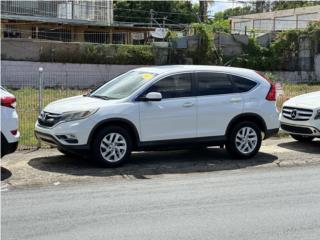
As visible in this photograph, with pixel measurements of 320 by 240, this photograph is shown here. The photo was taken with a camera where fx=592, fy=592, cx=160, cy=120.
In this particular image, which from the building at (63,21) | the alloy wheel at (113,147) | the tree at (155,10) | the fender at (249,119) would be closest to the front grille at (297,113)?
the fender at (249,119)

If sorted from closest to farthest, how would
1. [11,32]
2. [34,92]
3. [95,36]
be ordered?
[34,92]
[11,32]
[95,36]

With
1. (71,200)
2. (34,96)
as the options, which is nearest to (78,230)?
(71,200)

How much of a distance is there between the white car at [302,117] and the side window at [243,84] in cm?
163

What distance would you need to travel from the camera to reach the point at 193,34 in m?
30.1

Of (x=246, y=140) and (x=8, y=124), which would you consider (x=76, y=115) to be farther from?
(x=246, y=140)

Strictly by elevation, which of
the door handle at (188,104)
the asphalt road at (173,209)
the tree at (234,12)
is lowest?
the asphalt road at (173,209)

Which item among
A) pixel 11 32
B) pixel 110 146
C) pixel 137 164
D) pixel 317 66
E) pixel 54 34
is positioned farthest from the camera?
pixel 54 34

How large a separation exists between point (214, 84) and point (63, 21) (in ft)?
81.7

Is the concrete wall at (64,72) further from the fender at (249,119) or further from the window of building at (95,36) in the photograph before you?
the fender at (249,119)

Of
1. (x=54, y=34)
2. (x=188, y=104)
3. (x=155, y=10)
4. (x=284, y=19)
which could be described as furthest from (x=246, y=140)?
(x=155, y=10)

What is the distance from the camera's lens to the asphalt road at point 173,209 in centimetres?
616

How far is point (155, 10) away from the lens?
73188mm

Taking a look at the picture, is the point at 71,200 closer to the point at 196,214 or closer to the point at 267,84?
the point at 196,214

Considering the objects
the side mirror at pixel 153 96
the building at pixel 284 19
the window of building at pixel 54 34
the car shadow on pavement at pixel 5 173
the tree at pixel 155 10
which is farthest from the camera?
the tree at pixel 155 10
